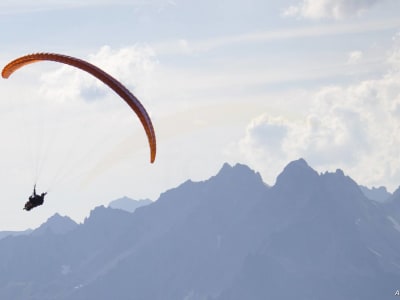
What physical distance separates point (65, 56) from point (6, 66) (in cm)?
777

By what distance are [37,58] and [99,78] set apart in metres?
6.08

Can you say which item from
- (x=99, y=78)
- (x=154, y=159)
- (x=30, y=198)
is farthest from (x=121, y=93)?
(x=30, y=198)

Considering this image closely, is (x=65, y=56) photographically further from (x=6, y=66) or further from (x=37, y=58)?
(x=6, y=66)

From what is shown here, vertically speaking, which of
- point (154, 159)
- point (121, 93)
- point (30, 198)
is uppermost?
point (121, 93)

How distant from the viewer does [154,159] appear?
63938 mm

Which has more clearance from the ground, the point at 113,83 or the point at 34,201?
the point at 113,83

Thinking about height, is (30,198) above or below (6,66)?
below

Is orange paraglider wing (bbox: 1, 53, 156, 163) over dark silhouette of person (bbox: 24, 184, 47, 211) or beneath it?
over

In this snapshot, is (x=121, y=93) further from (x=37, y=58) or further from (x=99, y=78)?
(x=37, y=58)

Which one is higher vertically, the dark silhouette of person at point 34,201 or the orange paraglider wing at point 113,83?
the orange paraglider wing at point 113,83

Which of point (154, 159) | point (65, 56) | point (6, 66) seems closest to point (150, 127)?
point (154, 159)

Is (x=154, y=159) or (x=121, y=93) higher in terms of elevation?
(x=121, y=93)

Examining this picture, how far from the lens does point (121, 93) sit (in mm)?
63781

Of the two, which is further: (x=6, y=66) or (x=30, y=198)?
(x=6, y=66)
